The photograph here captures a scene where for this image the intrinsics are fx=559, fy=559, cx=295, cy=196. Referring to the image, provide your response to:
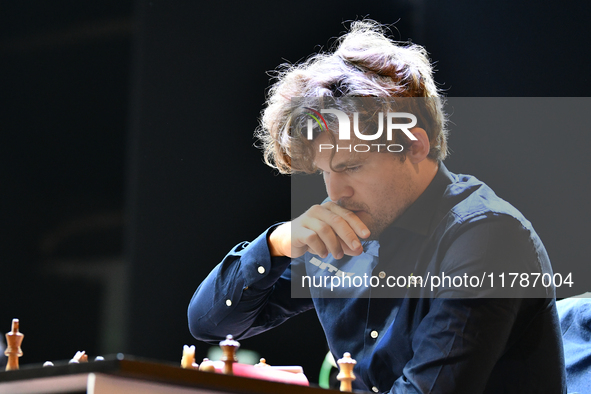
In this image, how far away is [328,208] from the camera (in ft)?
5.62

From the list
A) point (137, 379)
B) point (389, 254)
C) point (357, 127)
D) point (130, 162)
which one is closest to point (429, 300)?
point (389, 254)

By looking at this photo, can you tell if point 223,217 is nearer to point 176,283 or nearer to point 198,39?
point 176,283

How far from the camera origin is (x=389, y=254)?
181cm

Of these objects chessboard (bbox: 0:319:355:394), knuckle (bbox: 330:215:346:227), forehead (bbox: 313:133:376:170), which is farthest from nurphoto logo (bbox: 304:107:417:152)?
chessboard (bbox: 0:319:355:394)

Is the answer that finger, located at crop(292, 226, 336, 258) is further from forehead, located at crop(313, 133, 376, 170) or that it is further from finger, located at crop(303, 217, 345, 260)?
forehead, located at crop(313, 133, 376, 170)

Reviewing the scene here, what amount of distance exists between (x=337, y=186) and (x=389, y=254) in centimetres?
28

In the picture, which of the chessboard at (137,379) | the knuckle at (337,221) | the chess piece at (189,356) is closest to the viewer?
the chessboard at (137,379)

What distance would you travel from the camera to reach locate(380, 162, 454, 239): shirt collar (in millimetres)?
1694

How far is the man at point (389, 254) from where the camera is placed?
1445 millimetres

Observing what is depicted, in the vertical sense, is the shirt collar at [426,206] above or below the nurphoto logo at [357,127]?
below

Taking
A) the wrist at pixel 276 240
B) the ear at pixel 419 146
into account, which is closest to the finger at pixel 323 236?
the wrist at pixel 276 240

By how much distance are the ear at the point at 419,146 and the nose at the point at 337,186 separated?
22 cm

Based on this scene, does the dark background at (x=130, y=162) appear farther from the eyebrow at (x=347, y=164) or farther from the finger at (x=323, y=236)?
the finger at (x=323, y=236)

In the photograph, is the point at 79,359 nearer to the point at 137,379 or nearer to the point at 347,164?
the point at 137,379
